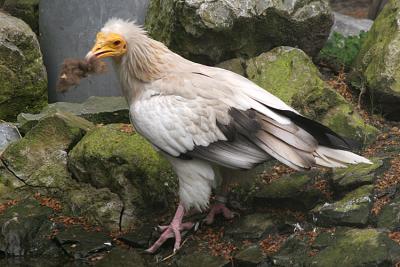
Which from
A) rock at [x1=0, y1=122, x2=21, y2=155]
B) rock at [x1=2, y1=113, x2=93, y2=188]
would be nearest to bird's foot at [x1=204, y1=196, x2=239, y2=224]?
rock at [x1=2, y1=113, x2=93, y2=188]

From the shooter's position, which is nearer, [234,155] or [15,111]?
[234,155]

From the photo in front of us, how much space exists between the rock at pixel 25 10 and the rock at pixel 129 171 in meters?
2.95

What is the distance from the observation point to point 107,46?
242 inches

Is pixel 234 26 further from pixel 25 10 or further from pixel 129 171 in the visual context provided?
pixel 25 10

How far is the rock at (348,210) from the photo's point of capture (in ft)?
18.7

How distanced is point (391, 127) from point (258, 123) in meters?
2.32

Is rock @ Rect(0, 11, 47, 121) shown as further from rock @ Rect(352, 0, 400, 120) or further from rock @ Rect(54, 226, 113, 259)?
rock @ Rect(352, 0, 400, 120)

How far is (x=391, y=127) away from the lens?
7641 millimetres

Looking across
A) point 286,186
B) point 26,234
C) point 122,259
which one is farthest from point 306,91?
point 26,234

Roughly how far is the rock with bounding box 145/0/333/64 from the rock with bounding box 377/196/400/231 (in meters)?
2.79

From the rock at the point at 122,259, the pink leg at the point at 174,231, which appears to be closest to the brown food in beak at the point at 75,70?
the pink leg at the point at 174,231

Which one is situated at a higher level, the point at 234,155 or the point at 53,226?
the point at 234,155

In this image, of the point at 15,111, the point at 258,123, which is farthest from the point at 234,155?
the point at 15,111

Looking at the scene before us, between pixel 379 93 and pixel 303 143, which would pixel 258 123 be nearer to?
pixel 303 143
